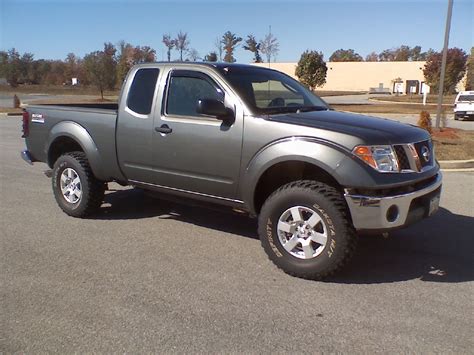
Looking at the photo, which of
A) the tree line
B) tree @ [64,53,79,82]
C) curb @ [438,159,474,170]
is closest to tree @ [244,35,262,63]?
the tree line

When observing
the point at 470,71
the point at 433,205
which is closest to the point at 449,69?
the point at 470,71

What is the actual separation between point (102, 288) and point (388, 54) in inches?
5872

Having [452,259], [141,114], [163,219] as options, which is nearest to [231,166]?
[141,114]

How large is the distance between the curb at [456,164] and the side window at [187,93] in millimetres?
6631

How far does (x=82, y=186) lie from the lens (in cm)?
588

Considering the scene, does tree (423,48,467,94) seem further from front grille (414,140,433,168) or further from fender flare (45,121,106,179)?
fender flare (45,121,106,179)

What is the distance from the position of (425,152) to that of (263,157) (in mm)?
1518

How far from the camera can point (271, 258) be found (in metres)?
4.41

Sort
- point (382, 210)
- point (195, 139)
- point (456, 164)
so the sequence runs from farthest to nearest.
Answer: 1. point (456, 164)
2. point (195, 139)
3. point (382, 210)

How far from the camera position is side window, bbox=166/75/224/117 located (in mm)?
4938

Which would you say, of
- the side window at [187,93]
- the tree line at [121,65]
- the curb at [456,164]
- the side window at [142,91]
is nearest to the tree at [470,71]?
the tree line at [121,65]

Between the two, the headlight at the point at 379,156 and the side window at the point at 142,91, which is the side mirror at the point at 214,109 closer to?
the side window at the point at 142,91

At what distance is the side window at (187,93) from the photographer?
16.2 ft

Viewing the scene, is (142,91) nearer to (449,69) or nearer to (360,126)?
(360,126)
